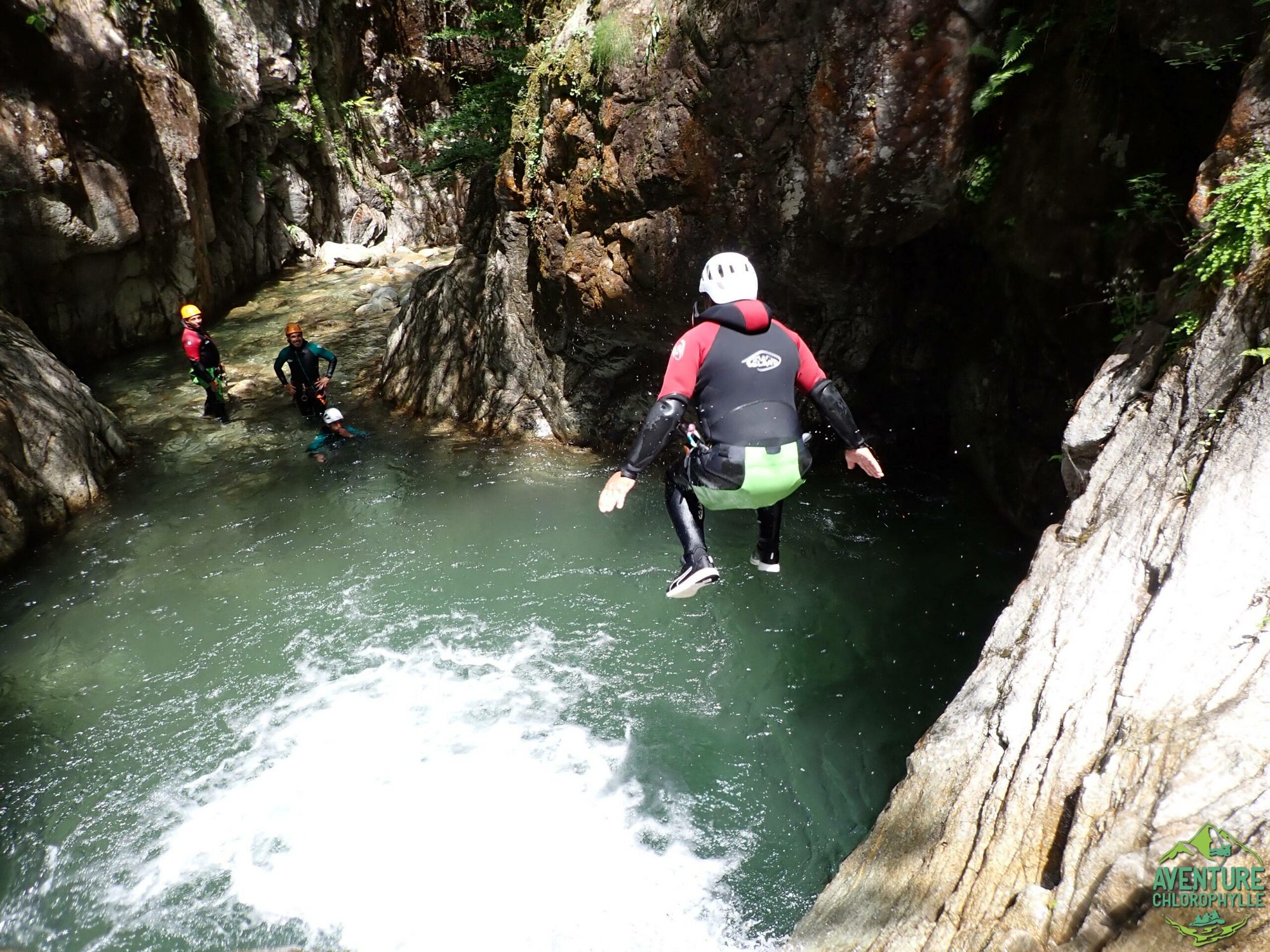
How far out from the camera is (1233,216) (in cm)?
375

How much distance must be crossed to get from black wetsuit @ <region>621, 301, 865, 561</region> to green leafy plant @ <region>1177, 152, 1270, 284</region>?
7.20 ft

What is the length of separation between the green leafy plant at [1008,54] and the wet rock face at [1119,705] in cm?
196

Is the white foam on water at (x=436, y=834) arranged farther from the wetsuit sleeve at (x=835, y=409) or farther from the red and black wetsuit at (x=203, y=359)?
the red and black wetsuit at (x=203, y=359)

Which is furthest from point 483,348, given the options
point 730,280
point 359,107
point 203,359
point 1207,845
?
point 359,107

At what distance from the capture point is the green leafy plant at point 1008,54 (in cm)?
553

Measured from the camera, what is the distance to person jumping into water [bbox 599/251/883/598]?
12.7ft

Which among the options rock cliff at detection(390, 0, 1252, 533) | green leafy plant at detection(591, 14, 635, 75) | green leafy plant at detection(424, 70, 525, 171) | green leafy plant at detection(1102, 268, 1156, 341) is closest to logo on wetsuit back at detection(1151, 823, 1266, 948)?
green leafy plant at detection(1102, 268, 1156, 341)

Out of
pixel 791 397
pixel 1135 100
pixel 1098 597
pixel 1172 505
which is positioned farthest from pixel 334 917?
pixel 1135 100

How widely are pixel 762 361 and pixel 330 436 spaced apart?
752cm

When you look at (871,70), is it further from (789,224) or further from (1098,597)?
(1098,597)

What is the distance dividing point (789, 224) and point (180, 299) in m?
11.9

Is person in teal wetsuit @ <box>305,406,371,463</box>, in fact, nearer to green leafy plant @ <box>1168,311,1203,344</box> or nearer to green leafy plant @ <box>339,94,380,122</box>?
green leafy plant @ <box>1168,311,1203,344</box>

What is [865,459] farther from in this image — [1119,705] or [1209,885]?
[1209,885]

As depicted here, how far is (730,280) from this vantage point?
4.01 metres
